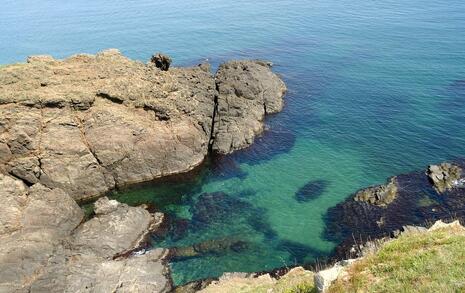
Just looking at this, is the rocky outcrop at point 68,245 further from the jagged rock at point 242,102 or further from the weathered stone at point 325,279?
the weathered stone at point 325,279

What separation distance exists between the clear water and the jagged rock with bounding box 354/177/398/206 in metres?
2.14

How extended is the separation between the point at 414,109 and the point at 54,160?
5200cm

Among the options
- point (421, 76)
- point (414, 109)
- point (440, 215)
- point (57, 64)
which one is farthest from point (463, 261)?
point (421, 76)

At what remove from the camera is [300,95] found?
74.9m

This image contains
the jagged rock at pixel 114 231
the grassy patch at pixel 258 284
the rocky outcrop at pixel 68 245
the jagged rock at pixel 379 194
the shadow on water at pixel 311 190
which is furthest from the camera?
the shadow on water at pixel 311 190

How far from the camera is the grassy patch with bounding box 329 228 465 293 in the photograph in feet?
57.3

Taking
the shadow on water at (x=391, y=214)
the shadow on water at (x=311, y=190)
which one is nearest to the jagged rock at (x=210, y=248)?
the shadow on water at (x=391, y=214)

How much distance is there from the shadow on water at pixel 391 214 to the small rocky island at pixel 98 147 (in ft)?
58.0

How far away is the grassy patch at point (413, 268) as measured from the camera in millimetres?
17469

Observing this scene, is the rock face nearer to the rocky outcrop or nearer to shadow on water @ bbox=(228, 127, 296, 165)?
shadow on water @ bbox=(228, 127, 296, 165)

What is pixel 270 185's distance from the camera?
168 feet

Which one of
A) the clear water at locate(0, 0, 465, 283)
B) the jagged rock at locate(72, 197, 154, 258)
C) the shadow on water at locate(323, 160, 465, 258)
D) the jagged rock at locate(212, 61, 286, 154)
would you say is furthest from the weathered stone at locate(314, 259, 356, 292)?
the jagged rock at locate(212, 61, 286, 154)

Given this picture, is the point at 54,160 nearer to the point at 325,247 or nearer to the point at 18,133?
the point at 18,133

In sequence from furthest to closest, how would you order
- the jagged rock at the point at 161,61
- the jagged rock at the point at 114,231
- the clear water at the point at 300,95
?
the jagged rock at the point at 161,61 < the clear water at the point at 300,95 < the jagged rock at the point at 114,231
